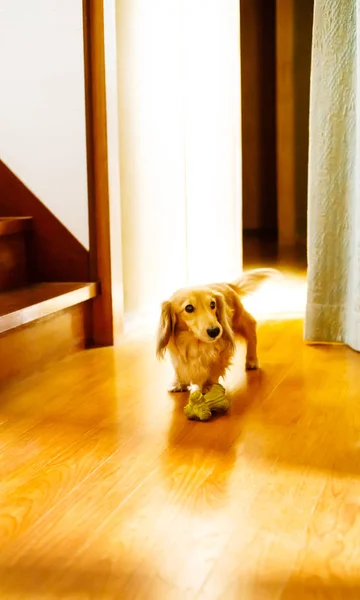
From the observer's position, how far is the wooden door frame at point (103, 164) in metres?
2.29

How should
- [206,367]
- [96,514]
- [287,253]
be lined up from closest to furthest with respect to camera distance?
[96,514], [206,367], [287,253]

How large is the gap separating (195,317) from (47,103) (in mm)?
964

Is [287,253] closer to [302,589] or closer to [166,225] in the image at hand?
[166,225]

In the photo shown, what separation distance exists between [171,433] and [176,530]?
453mm

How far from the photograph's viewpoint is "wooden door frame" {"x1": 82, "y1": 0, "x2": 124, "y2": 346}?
229 centimetres

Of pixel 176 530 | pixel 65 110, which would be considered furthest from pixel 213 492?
pixel 65 110

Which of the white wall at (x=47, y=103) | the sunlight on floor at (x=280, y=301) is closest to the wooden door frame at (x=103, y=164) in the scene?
the white wall at (x=47, y=103)

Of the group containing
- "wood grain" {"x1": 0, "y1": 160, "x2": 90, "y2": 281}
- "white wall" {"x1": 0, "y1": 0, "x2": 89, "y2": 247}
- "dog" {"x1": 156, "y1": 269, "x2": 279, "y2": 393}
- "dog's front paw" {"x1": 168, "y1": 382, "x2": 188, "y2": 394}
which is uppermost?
"white wall" {"x1": 0, "y1": 0, "x2": 89, "y2": 247}

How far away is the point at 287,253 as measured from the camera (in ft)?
16.4

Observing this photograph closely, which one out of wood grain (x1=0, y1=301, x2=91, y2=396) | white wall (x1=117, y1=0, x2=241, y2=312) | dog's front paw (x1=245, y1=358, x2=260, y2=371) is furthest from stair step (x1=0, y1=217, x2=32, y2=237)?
dog's front paw (x1=245, y1=358, x2=260, y2=371)

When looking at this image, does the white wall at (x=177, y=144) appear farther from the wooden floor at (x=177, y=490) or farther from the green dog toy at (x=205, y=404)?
the green dog toy at (x=205, y=404)

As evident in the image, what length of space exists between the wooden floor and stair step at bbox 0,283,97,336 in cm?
17

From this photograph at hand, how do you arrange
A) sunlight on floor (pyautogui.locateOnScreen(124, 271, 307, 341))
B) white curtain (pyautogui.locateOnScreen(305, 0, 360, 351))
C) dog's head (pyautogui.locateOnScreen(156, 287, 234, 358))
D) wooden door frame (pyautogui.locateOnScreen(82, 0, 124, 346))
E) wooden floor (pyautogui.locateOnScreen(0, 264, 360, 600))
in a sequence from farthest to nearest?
1. sunlight on floor (pyautogui.locateOnScreen(124, 271, 307, 341))
2. wooden door frame (pyautogui.locateOnScreen(82, 0, 124, 346))
3. white curtain (pyautogui.locateOnScreen(305, 0, 360, 351))
4. dog's head (pyautogui.locateOnScreen(156, 287, 234, 358))
5. wooden floor (pyautogui.locateOnScreen(0, 264, 360, 600))

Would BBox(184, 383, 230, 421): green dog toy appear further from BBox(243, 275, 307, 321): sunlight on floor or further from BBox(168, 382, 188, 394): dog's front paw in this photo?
BBox(243, 275, 307, 321): sunlight on floor
